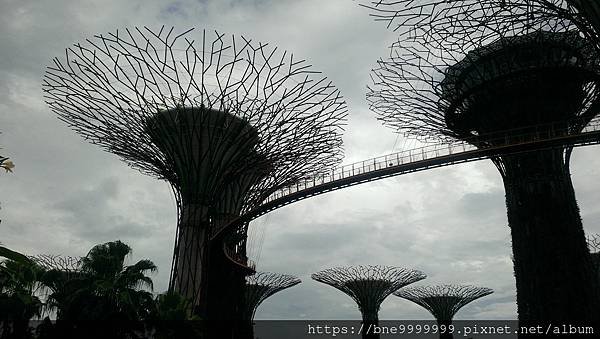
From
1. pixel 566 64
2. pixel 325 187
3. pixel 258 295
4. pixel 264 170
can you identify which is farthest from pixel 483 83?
pixel 258 295

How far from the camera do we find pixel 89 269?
1669 centimetres

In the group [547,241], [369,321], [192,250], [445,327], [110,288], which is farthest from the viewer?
[369,321]

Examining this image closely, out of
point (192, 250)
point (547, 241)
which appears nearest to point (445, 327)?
point (547, 241)

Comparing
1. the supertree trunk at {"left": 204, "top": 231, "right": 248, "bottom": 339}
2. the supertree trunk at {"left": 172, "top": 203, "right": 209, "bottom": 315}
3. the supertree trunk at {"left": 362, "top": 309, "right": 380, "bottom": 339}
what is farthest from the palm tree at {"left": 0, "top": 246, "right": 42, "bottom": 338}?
the supertree trunk at {"left": 362, "top": 309, "right": 380, "bottom": 339}

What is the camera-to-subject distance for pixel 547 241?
22.6 m

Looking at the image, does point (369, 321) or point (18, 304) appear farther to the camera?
point (369, 321)

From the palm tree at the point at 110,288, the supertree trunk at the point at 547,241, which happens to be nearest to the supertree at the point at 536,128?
the supertree trunk at the point at 547,241

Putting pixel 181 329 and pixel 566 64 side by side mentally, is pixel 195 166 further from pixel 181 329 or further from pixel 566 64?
pixel 566 64

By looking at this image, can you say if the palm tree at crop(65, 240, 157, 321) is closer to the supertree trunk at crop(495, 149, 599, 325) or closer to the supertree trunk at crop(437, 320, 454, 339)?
the supertree trunk at crop(495, 149, 599, 325)

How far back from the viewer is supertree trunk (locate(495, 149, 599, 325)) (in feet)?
71.3

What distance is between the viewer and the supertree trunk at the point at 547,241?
2173 cm

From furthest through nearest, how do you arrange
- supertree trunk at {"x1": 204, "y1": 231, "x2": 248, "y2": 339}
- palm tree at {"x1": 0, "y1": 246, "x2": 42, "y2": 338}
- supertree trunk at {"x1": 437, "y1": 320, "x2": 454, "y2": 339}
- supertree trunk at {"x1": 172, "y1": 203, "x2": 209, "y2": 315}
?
1. supertree trunk at {"x1": 437, "y1": 320, "x2": 454, "y2": 339}
2. supertree trunk at {"x1": 204, "y1": 231, "x2": 248, "y2": 339}
3. supertree trunk at {"x1": 172, "y1": 203, "x2": 209, "y2": 315}
4. palm tree at {"x1": 0, "y1": 246, "x2": 42, "y2": 338}

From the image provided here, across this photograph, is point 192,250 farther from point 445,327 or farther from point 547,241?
point 445,327

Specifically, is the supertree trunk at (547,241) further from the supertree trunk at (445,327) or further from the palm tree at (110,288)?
the supertree trunk at (445,327)
